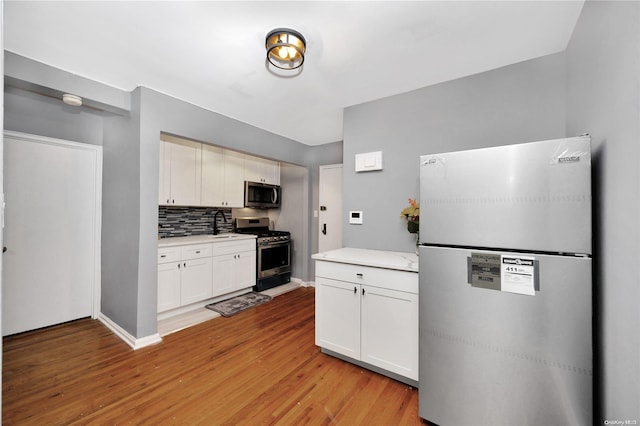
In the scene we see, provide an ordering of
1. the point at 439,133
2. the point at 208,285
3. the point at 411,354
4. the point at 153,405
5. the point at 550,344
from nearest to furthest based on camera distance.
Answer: the point at 550,344 < the point at 153,405 < the point at 411,354 < the point at 439,133 < the point at 208,285

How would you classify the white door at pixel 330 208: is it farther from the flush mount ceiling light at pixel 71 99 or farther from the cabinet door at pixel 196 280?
the flush mount ceiling light at pixel 71 99

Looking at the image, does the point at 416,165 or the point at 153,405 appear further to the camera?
the point at 416,165

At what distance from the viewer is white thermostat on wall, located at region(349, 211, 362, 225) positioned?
2889 mm

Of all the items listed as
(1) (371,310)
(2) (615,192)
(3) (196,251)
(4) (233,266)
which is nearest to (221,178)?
(3) (196,251)

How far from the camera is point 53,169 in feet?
9.67

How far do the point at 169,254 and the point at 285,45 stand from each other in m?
2.60

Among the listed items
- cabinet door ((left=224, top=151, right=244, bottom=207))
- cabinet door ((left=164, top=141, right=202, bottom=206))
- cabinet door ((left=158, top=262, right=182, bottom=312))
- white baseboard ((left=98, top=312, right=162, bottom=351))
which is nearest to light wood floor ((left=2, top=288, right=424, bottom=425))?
white baseboard ((left=98, top=312, right=162, bottom=351))

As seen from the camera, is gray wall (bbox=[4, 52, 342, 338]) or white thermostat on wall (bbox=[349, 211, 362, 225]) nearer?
gray wall (bbox=[4, 52, 342, 338])

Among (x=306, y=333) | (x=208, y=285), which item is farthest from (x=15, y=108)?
(x=306, y=333)

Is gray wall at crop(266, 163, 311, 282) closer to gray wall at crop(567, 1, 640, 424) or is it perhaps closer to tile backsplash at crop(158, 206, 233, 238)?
tile backsplash at crop(158, 206, 233, 238)

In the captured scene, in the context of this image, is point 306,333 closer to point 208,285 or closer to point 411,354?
point 411,354

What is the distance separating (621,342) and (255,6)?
2365 mm

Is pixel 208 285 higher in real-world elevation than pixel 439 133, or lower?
lower

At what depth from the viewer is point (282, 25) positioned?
1688mm
